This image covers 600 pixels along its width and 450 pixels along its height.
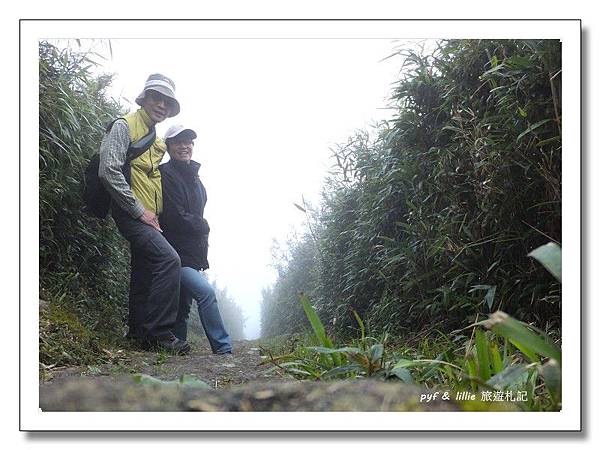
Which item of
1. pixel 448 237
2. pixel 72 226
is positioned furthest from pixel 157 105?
pixel 448 237

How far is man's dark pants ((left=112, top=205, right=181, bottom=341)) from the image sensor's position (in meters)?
1.45

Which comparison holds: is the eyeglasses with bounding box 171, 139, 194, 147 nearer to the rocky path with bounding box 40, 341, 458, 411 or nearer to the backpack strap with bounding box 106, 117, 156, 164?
the backpack strap with bounding box 106, 117, 156, 164

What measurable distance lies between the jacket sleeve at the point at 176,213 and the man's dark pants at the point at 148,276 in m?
0.05

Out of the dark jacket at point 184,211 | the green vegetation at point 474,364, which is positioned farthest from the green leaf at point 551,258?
the dark jacket at point 184,211

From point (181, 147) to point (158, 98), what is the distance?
0.15m

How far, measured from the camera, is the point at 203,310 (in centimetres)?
156

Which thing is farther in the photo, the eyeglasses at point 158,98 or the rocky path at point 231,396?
the eyeglasses at point 158,98

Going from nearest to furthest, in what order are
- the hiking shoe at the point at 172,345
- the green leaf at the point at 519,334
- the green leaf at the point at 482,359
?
the green leaf at the point at 519,334 < the green leaf at the point at 482,359 < the hiking shoe at the point at 172,345

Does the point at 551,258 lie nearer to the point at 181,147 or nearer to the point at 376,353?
the point at 376,353

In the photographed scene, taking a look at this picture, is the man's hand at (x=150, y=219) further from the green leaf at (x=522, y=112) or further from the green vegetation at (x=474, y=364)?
the green leaf at (x=522, y=112)

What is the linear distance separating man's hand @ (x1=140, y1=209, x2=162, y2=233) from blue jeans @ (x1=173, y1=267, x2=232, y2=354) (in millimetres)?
142

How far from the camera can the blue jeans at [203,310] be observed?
1506mm
